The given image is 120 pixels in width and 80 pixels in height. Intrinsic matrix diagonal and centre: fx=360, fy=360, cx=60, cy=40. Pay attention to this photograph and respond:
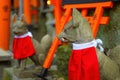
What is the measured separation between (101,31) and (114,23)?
1.18ft

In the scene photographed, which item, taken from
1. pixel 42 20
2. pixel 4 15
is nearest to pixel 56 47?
pixel 4 15

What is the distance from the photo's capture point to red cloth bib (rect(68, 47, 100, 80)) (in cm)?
376

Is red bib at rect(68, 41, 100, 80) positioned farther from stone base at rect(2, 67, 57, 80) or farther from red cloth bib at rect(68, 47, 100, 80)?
stone base at rect(2, 67, 57, 80)

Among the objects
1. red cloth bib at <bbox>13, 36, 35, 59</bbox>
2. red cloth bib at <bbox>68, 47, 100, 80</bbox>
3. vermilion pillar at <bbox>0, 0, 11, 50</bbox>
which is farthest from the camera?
vermilion pillar at <bbox>0, 0, 11, 50</bbox>

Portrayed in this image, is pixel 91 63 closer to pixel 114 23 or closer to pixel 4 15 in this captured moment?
pixel 114 23

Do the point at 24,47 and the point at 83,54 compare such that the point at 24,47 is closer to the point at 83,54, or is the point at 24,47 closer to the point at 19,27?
the point at 19,27

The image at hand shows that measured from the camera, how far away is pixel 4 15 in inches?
303

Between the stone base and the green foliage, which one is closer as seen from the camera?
the green foliage

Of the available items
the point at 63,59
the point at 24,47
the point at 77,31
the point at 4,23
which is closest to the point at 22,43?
the point at 24,47

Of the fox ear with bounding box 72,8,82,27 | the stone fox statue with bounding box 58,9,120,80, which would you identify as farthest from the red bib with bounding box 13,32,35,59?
the fox ear with bounding box 72,8,82,27

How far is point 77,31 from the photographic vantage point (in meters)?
3.79

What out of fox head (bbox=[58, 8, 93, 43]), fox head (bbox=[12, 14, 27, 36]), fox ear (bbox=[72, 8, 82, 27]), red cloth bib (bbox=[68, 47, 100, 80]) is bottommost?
fox head (bbox=[12, 14, 27, 36])

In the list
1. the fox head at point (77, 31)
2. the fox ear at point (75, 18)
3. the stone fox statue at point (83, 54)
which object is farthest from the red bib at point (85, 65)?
the fox ear at point (75, 18)

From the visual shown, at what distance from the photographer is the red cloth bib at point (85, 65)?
376 centimetres
